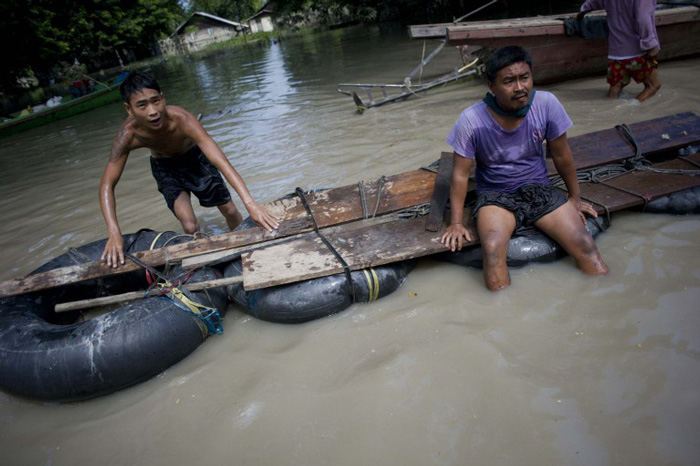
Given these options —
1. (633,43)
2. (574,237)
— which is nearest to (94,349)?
(574,237)

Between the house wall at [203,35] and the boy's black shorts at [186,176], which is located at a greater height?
the house wall at [203,35]

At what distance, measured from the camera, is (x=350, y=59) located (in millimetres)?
14289

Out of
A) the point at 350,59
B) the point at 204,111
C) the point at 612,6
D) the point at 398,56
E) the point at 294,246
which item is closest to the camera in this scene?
the point at 294,246

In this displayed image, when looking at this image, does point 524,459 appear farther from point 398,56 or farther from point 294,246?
point 398,56

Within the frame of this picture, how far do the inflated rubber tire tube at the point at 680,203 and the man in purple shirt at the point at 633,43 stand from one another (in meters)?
3.07

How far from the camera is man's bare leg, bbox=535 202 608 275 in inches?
99.7

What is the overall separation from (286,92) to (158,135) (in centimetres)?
821

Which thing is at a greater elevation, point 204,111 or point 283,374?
point 204,111

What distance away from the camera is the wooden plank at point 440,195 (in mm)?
2908

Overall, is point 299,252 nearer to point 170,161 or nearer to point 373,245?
point 373,245

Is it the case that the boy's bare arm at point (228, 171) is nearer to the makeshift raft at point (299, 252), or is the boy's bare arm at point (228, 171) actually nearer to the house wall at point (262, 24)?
the makeshift raft at point (299, 252)

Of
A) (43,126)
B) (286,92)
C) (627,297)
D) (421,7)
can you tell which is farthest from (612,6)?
(421,7)

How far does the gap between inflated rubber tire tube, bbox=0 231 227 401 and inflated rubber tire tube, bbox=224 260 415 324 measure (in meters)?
0.43

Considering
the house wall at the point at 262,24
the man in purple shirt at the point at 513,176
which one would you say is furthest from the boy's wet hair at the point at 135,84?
the house wall at the point at 262,24
